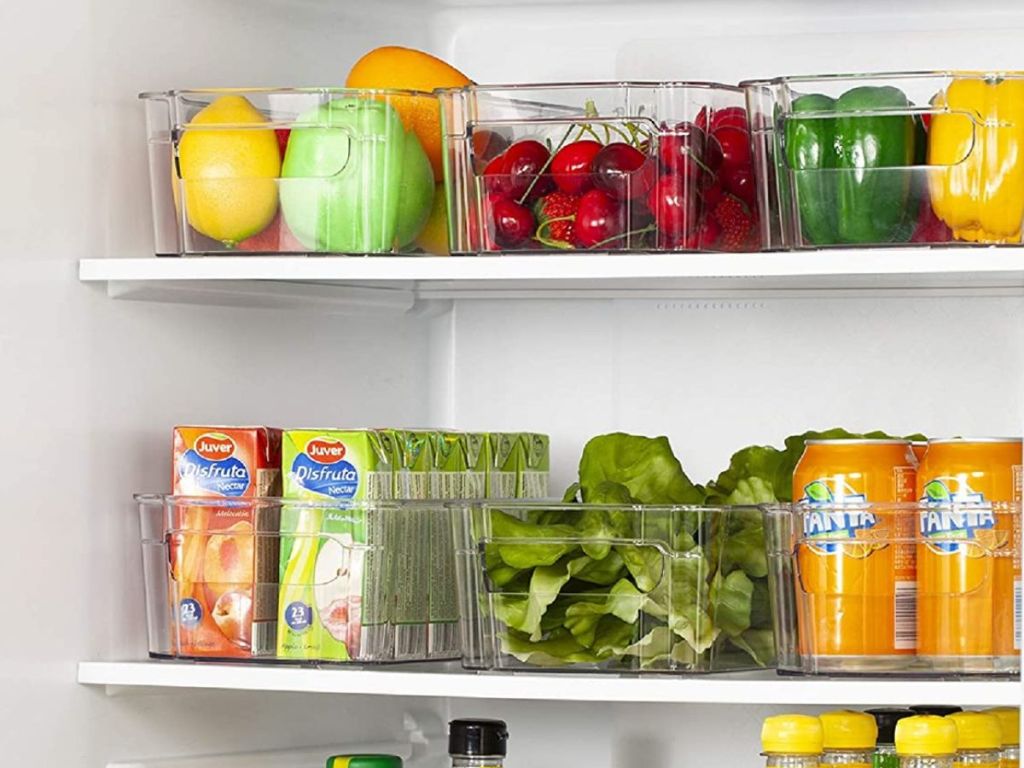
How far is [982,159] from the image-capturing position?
4.60 ft

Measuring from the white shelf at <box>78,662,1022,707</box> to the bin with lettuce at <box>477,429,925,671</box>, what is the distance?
0.09 ft

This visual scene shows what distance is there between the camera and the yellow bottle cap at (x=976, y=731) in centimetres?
138

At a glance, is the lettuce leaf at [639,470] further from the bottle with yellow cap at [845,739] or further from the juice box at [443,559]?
the bottle with yellow cap at [845,739]

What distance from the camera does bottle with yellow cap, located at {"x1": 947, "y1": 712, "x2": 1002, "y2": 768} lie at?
139 cm

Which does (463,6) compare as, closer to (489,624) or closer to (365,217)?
(365,217)

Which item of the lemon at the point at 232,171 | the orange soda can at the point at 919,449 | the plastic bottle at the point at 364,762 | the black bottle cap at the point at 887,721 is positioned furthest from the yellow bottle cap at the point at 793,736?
the lemon at the point at 232,171

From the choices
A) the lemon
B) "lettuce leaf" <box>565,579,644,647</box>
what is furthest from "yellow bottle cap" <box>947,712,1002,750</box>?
the lemon

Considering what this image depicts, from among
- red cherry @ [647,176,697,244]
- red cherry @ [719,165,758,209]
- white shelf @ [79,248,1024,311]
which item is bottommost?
white shelf @ [79,248,1024,311]

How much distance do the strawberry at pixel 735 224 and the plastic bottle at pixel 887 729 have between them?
38cm

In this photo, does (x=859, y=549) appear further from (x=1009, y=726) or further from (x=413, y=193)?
(x=413, y=193)

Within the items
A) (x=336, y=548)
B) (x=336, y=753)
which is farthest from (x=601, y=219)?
(x=336, y=753)

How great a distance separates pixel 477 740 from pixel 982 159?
59 cm

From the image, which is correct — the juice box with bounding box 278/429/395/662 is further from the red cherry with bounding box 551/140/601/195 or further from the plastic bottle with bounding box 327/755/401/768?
the red cherry with bounding box 551/140/601/195

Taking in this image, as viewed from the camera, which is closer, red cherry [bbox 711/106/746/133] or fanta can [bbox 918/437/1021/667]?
fanta can [bbox 918/437/1021/667]
